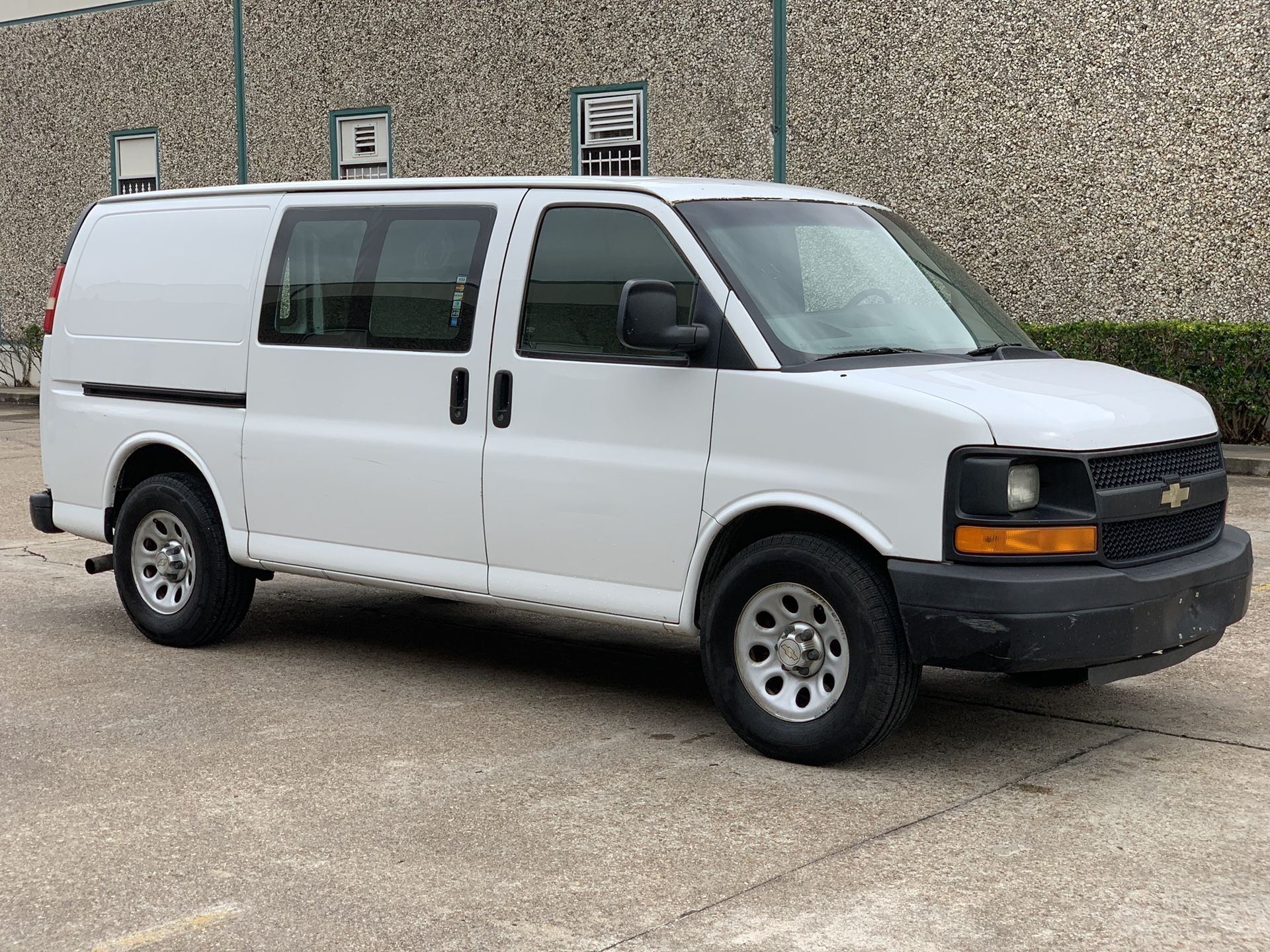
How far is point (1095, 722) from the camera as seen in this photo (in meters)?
6.17

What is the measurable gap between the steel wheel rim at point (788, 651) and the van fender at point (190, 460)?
2.61 m

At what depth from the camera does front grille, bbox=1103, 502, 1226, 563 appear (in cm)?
531

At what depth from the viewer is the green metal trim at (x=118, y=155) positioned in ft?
78.8

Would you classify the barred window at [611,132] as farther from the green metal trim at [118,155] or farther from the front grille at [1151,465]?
the front grille at [1151,465]

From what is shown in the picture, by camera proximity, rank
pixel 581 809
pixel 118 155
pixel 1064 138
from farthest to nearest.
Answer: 1. pixel 118 155
2. pixel 1064 138
3. pixel 581 809

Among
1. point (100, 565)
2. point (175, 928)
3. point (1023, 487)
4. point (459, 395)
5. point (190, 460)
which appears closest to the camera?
point (175, 928)

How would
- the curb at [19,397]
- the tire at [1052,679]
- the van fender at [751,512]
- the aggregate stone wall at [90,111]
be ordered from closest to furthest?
1. the van fender at [751,512]
2. the tire at [1052,679]
3. the aggregate stone wall at [90,111]
4. the curb at [19,397]

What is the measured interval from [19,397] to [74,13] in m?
6.03

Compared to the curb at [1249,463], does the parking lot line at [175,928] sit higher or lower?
lower

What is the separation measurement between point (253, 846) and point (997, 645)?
237 centimetres

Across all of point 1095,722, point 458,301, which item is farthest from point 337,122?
point 1095,722

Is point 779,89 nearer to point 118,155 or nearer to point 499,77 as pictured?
point 499,77

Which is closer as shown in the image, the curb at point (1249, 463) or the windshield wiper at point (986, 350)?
the windshield wiper at point (986, 350)

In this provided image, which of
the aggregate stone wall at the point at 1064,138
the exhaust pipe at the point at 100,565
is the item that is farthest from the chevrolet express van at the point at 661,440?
the aggregate stone wall at the point at 1064,138
